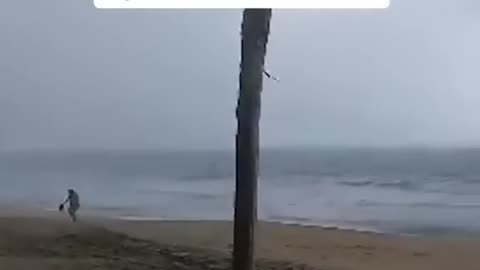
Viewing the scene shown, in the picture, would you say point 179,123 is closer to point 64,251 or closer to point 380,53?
point 64,251

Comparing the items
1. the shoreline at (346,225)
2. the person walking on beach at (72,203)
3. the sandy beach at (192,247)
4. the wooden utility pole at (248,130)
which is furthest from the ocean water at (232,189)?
the wooden utility pole at (248,130)

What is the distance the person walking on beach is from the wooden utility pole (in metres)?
3.16

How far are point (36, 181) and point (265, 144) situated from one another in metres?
2.23

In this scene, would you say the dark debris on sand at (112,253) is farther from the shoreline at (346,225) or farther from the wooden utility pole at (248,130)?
the wooden utility pole at (248,130)

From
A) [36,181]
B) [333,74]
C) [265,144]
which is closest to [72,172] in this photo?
[36,181]

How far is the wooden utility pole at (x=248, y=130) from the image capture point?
2721 mm

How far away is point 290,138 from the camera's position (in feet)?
17.6

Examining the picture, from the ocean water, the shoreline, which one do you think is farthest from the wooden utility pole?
the shoreline

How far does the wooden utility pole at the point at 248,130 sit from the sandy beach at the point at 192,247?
147 cm

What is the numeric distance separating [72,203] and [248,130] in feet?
11.4

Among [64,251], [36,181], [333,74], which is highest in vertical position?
[333,74]

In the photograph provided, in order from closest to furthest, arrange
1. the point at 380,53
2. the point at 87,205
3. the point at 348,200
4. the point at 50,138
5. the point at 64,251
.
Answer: the point at 64,251
the point at 50,138
the point at 380,53
the point at 87,205
the point at 348,200

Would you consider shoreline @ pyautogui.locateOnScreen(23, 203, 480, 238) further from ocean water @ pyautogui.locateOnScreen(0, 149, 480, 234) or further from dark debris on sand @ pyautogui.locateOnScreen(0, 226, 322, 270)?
dark debris on sand @ pyautogui.locateOnScreen(0, 226, 322, 270)

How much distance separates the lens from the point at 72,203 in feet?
19.7
